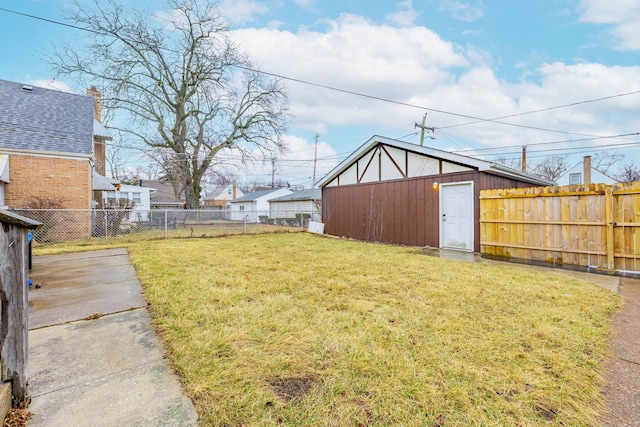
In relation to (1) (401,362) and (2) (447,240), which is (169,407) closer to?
(1) (401,362)

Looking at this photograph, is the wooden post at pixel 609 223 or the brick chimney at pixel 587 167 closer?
the wooden post at pixel 609 223

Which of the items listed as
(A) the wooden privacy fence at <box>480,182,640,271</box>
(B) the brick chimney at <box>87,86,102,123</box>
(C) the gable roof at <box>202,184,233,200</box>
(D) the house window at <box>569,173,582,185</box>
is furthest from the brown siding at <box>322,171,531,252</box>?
(C) the gable roof at <box>202,184,233,200</box>

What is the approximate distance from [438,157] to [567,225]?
3416 millimetres

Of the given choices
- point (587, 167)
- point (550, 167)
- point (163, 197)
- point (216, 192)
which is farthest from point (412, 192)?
point (216, 192)

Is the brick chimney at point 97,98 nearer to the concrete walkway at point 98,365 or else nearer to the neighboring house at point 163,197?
Answer: the concrete walkway at point 98,365

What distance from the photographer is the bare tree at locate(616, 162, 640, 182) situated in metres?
28.8

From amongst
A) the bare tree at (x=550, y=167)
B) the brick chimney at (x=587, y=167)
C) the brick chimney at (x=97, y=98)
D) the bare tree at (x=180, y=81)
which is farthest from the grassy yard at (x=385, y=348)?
the bare tree at (x=550, y=167)

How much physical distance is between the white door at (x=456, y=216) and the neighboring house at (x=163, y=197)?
102ft

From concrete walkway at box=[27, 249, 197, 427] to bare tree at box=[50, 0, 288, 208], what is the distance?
49.2 feet

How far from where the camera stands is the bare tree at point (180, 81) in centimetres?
1603

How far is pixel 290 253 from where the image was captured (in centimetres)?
703

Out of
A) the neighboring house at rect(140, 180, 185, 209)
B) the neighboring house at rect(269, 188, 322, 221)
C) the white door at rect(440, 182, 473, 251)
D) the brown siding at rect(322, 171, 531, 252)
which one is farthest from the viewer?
the neighboring house at rect(140, 180, 185, 209)

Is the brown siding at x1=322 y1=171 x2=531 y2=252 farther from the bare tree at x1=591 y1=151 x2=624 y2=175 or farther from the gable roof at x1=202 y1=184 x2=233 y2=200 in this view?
the gable roof at x1=202 y1=184 x2=233 y2=200

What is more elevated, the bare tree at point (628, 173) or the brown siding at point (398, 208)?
the bare tree at point (628, 173)
